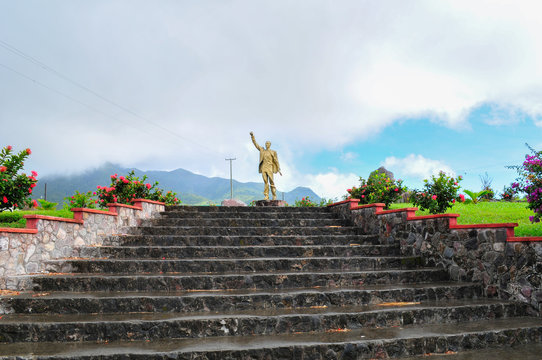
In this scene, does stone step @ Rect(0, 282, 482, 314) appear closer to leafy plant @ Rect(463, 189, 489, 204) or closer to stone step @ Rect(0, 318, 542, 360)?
stone step @ Rect(0, 318, 542, 360)

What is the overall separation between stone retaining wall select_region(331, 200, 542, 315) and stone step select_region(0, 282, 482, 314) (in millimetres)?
898

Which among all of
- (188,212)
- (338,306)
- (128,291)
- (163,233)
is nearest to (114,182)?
(188,212)

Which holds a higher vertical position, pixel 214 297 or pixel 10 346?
pixel 214 297

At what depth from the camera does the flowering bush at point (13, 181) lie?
7.61m

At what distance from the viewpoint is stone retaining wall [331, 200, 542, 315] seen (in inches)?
218

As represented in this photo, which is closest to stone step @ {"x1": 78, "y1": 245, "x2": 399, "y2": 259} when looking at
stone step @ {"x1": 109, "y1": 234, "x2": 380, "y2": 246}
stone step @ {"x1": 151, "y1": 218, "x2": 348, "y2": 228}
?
stone step @ {"x1": 109, "y1": 234, "x2": 380, "y2": 246}

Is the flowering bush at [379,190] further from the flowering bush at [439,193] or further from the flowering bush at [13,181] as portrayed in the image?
the flowering bush at [13,181]

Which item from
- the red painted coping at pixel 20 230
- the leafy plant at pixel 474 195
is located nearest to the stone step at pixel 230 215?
the red painted coping at pixel 20 230

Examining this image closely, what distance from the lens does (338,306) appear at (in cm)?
527

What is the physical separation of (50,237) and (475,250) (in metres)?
7.35

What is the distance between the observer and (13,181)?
7.69 metres

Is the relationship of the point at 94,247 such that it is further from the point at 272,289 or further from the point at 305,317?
→ the point at 305,317

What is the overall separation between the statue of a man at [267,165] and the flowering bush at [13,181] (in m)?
7.45

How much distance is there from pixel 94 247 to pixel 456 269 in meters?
6.59
